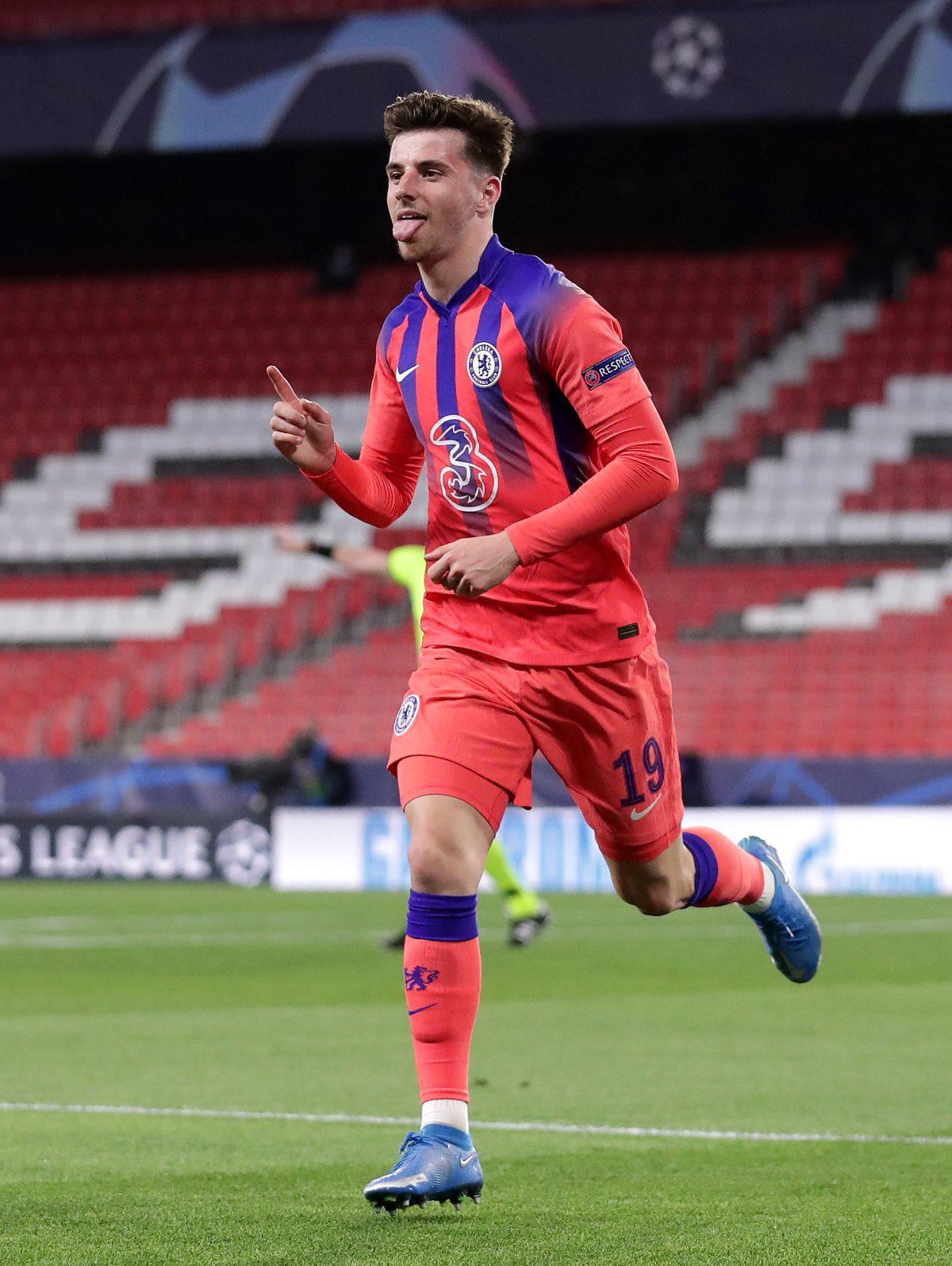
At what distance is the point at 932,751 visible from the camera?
1938 centimetres

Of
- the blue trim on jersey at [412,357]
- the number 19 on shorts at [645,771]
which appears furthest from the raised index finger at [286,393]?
the number 19 on shorts at [645,771]

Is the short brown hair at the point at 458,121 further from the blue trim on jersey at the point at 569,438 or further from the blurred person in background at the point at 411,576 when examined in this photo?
the blurred person in background at the point at 411,576

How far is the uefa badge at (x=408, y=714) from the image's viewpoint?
15.9 feet

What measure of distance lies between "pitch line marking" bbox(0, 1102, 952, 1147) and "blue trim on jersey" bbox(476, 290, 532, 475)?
1816mm

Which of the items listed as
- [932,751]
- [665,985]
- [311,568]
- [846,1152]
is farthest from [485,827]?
[311,568]

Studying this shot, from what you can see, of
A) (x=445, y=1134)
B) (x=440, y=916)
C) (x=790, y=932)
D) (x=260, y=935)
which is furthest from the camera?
(x=260, y=935)

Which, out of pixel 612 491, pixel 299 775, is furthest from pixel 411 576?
pixel 299 775

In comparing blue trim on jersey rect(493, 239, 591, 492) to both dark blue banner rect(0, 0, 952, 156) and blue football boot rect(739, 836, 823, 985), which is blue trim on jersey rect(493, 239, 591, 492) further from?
dark blue banner rect(0, 0, 952, 156)

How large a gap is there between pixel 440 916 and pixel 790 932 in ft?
5.62

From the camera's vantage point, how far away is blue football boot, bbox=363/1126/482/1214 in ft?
14.3

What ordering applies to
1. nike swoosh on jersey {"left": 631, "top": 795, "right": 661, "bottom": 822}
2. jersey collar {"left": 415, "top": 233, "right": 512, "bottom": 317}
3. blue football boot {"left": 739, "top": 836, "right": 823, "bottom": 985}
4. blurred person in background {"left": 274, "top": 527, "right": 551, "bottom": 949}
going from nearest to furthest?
jersey collar {"left": 415, "top": 233, "right": 512, "bottom": 317}
nike swoosh on jersey {"left": 631, "top": 795, "right": 661, "bottom": 822}
blue football boot {"left": 739, "top": 836, "right": 823, "bottom": 985}
blurred person in background {"left": 274, "top": 527, "right": 551, "bottom": 949}

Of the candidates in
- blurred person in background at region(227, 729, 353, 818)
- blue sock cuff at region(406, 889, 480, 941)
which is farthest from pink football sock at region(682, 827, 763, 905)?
blurred person in background at region(227, 729, 353, 818)

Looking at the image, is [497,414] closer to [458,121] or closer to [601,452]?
[601,452]

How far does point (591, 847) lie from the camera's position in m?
17.1
